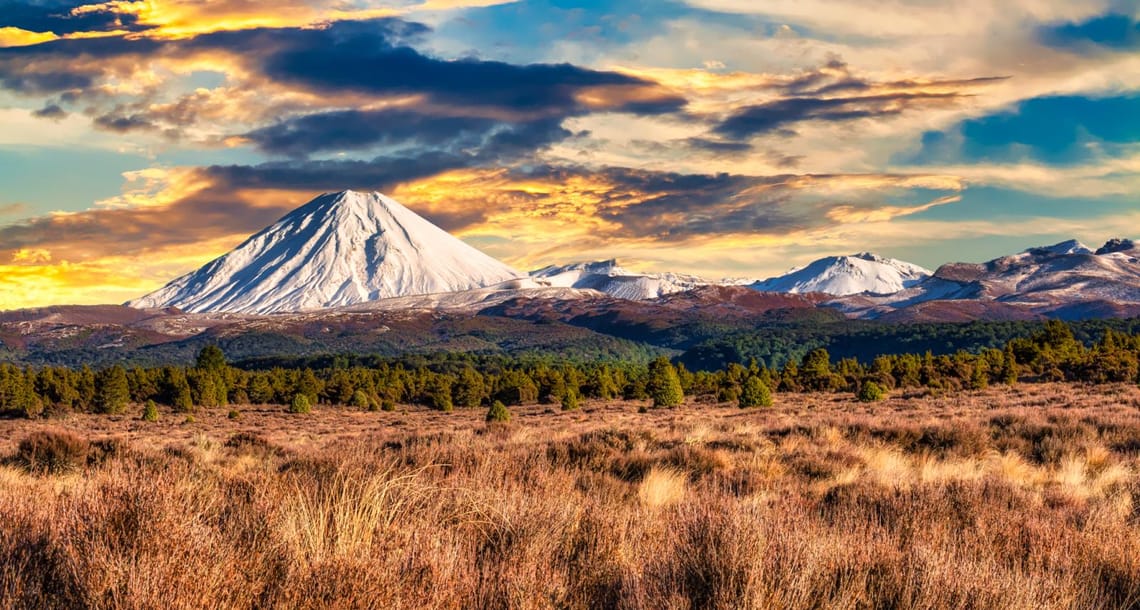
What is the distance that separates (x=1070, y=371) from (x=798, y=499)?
6892 cm

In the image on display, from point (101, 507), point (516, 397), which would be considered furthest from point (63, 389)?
point (101, 507)

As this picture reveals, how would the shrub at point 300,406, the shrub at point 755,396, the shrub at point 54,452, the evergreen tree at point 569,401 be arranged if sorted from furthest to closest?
the shrub at point 300,406 < the evergreen tree at point 569,401 < the shrub at point 755,396 < the shrub at point 54,452

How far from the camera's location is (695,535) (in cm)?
520

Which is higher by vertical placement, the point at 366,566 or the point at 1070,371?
the point at 366,566

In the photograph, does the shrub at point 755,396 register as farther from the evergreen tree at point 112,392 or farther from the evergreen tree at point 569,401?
the evergreen tree at point 112,392

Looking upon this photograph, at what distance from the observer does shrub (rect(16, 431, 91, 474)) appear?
11.6 m

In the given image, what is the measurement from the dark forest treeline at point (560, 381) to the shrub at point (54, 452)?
45.5 m

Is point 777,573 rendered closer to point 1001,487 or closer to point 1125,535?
point 1125,535

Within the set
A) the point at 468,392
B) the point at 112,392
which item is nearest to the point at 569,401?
the point at 468,392

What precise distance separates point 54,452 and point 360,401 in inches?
3259

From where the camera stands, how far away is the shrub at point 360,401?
301ft

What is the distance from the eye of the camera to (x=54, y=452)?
1215 cm

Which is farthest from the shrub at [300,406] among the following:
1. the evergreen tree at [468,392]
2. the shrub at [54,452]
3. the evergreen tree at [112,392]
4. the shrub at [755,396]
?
the shrub at [54,452]

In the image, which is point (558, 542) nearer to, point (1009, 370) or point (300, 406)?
point (1009, 370)
